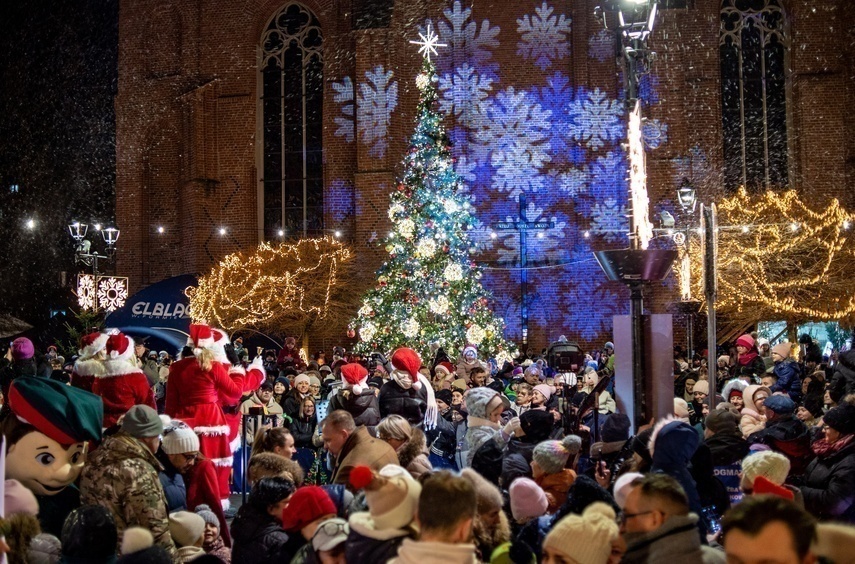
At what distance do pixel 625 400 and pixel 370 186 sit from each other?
19480 mm

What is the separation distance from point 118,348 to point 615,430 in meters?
4.07

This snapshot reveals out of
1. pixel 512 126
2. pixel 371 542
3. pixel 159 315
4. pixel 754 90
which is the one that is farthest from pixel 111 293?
pixel 371 542

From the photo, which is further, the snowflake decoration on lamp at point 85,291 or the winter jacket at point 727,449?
the snowflake decoration on lamp at point 85,291

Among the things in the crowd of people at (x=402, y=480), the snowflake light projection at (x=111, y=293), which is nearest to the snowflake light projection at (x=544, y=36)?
the snowflake light projection at (x=111, y=293)

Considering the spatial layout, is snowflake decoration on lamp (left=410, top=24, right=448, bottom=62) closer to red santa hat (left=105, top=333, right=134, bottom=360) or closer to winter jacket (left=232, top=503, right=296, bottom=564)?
red santa hat (left=105, top=333, right=134, bottom=360)

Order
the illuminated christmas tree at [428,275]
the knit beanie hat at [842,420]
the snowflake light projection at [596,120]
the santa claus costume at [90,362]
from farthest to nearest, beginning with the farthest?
1. the snowflake light projection at [596,120]
2. the illuminated christmas tree at [428,275]
3. the santa claus costume at [90,362]
4. the knit beanie hat at [842,420]

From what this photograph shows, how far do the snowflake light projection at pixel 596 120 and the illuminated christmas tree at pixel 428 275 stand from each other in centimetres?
494

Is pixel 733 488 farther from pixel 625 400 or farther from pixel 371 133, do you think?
pixel 371 133

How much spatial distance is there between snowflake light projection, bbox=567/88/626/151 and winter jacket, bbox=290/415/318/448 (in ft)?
56.7

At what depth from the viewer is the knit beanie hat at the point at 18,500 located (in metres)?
4.88

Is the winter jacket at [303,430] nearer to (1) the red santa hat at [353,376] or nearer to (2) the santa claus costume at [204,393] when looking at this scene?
(2) the santa claus costume at [204,393]

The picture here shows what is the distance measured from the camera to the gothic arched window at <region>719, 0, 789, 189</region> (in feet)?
87.4

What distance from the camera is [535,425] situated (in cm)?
707

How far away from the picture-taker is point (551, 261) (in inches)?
1040
